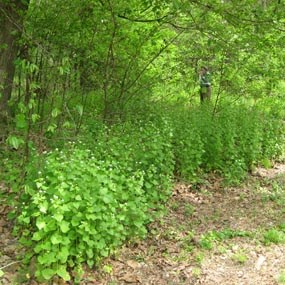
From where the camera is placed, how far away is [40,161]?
4.44m

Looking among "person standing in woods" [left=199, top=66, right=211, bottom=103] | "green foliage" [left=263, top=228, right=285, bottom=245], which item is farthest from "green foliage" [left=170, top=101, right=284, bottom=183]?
"green foliage" [left=263, top=228, right=285, bottom=245]

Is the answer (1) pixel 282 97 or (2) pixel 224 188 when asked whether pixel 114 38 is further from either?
(1) pixel 282 97

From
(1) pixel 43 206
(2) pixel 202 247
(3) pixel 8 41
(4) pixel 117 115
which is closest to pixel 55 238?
(1) pixel 43 206

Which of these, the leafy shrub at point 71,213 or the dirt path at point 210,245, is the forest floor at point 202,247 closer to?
the dirt path at point 210,245

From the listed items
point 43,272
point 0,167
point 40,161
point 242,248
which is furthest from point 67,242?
point 242,248

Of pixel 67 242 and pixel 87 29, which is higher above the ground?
pixel 87 29

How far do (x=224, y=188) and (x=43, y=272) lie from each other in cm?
471

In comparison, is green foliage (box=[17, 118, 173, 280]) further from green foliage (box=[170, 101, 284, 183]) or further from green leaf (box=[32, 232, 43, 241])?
green foliage (box=[170, 101, 284, 183])

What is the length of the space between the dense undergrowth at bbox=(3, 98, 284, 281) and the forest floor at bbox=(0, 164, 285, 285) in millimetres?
238

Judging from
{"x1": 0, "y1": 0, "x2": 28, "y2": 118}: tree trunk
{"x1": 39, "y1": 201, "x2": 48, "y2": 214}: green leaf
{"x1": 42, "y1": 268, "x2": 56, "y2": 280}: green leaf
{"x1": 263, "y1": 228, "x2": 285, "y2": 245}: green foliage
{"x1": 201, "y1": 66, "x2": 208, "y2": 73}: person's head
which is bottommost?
{"x1": 42, "y1": 268, "x2": 56, "y2": 280}: green leaf

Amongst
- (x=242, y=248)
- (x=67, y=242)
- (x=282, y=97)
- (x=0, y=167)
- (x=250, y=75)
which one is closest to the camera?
(x=67, y=242)

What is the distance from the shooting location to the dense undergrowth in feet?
12.6

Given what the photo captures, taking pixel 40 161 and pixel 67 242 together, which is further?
pixel 40 161

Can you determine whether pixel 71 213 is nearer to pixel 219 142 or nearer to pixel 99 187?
pixel 99 187
